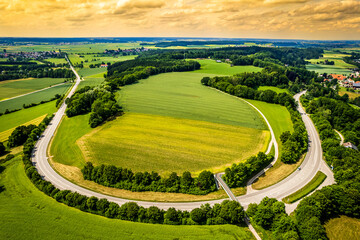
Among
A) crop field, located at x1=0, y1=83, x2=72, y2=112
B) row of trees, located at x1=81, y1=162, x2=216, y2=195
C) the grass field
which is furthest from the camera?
crop field, located at x1=0, y1=83, x2=72, y2=112

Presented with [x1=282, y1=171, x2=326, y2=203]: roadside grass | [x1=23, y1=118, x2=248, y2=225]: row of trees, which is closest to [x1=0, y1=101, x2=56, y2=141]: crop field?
[x1=23, y1=118, x2=248, y2=225]: row of trees

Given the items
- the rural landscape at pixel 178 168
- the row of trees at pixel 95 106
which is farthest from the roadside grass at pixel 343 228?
the row of trees at pixel 95 106

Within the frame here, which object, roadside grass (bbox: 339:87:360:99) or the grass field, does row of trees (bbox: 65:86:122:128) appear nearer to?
the grass field

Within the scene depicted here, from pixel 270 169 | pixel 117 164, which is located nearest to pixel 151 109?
pixel 117 164

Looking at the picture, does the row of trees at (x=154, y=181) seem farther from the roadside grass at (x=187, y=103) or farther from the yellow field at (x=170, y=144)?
the roadside grass at (x=187, y=103)

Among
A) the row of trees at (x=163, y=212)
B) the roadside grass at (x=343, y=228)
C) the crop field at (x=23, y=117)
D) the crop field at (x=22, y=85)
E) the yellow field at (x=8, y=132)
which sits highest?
the crop field at (x=22, y=85)

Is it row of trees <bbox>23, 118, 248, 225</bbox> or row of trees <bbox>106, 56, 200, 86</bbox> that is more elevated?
row of trees <bbox>106, 56, 200, 86</bbox>

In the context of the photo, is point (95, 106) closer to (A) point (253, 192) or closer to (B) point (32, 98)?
(B) point (32, 98)
